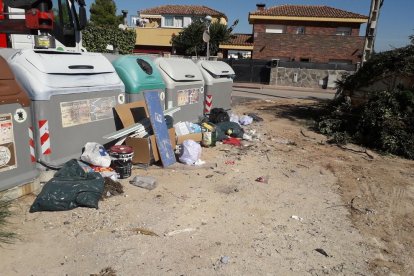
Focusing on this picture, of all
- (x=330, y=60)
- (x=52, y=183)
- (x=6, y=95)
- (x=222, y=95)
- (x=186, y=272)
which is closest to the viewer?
(x=186, y=272)

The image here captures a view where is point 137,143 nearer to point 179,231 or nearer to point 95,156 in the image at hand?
point 95,156

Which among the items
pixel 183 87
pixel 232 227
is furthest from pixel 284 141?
pixel 232 227

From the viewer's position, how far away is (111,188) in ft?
14.2

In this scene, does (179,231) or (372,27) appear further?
(372,27)

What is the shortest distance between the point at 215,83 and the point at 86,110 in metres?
4.09

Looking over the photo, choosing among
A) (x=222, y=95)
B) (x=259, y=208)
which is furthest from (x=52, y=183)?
(x=222, y=95)

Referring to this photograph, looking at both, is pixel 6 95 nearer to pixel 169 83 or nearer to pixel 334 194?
pixel 169 83

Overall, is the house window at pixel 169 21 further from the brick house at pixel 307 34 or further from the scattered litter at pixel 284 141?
the scattered litter at pixel 284 141

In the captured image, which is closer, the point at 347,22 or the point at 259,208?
the point at 259,208

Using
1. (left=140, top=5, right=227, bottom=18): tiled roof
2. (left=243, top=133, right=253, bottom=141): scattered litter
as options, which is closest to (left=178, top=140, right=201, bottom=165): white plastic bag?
(left=243, top=133, right=253, bottom=141): scattered litter

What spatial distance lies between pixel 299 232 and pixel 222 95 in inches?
221

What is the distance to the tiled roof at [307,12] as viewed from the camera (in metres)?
32.8

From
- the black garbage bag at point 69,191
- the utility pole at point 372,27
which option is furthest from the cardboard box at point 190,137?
the utility pole at point 372,27

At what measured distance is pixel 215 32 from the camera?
32719 millimetres
